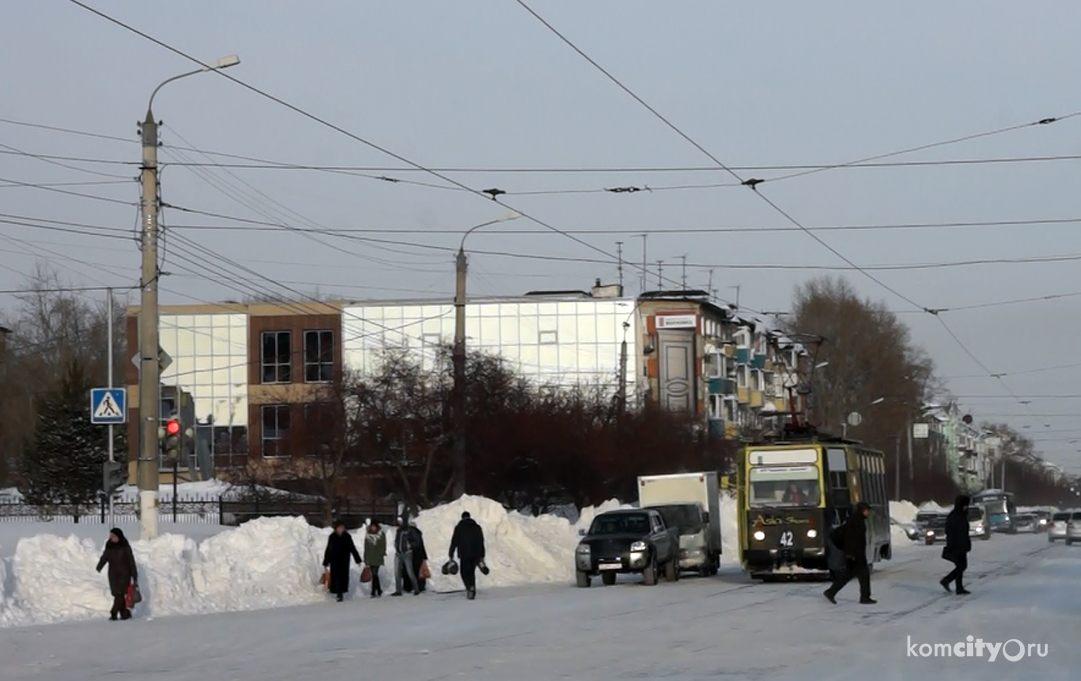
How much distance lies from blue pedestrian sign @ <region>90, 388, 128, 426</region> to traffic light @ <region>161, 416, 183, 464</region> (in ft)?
3.30

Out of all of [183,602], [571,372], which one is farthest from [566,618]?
[571,372]

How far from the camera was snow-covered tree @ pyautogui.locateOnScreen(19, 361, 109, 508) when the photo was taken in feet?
215

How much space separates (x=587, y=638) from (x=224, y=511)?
1239 inches

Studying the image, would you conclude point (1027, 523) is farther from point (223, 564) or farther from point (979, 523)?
point (223, 564)

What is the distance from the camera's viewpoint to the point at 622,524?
34094mm

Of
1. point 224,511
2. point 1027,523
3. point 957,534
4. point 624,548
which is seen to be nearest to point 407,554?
point 624,548

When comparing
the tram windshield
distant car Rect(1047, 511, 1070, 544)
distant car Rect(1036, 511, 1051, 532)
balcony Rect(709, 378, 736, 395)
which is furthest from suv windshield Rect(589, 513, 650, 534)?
distant car Rect(1036, 511, 1051, 532)

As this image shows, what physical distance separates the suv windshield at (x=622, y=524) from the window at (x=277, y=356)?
5943 centimetres

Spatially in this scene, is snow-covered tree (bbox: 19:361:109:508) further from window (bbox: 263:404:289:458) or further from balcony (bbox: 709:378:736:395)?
balcony (bbox: 709:378:736:395)

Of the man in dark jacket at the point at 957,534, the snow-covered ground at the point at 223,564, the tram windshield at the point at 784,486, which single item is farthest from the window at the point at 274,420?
the man in dark jacket at the point at 957,534

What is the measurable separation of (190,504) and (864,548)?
32.4 m

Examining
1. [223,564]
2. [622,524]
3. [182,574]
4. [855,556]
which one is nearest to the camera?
[855,556]

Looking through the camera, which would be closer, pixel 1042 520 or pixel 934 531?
pixel 934 531

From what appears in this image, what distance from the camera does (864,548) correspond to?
24.7 m
